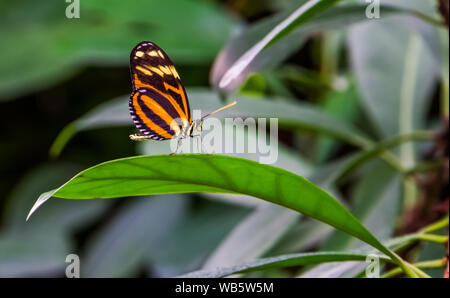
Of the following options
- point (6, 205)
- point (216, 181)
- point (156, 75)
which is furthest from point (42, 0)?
point (216, 181)

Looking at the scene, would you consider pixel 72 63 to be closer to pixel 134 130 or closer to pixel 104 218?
pixel 134 130

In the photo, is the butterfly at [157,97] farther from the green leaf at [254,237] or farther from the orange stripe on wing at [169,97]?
the green leaf at [254,237]
